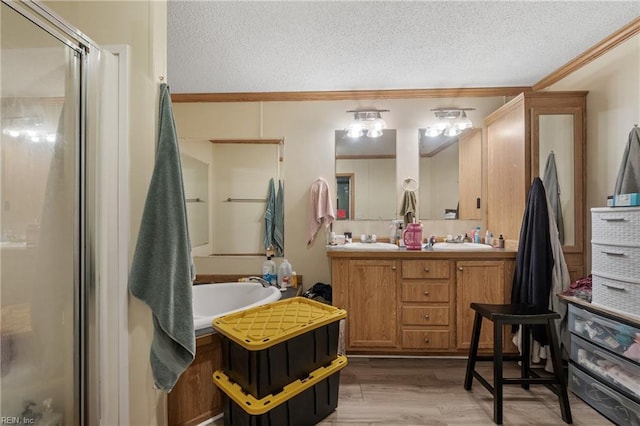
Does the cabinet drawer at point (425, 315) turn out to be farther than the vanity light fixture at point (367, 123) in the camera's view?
No

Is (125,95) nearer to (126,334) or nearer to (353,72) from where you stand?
(126,334)

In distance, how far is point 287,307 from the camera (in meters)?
1.80

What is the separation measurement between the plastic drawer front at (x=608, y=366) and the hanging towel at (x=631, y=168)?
0.99 meters

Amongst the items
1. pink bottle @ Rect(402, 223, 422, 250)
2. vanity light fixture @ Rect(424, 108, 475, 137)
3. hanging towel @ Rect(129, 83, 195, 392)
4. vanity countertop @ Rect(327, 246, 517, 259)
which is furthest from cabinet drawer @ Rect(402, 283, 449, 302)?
hanging towel @ Rect(129, 83, 195, 392)

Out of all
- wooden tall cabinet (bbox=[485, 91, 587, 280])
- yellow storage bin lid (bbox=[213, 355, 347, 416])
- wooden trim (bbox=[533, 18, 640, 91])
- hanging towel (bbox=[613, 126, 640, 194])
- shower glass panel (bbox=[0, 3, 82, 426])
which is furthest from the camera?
wooden tall cabinet (bbox=[485, 91, 587, 280])

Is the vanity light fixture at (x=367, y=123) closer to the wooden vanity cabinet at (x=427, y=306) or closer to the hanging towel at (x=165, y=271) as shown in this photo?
the wooden vanity cabinet at (x=427, y=306)

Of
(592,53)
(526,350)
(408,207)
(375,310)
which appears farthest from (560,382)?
(592,53)

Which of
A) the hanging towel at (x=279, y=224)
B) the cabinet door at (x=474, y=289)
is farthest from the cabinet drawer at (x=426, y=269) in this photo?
the hanging towel at (x=279, y=224)

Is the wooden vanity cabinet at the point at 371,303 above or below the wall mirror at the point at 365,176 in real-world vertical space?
→ below

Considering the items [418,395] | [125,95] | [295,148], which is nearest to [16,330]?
[125,95]

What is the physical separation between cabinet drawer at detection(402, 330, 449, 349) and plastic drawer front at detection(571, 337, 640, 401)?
799mm

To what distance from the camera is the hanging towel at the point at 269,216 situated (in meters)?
2.88

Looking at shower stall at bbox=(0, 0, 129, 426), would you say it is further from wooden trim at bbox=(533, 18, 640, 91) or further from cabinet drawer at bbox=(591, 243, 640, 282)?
wooden trim at bbox=(533, 18, 640, 91)

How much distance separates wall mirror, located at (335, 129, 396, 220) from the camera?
2.89 m
